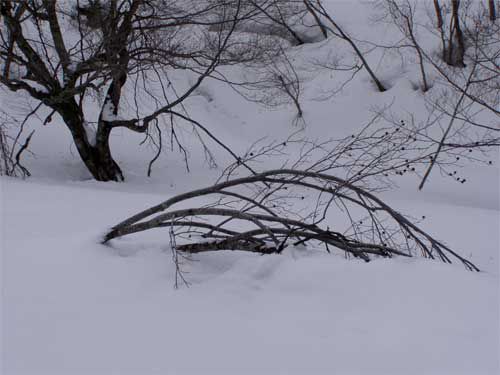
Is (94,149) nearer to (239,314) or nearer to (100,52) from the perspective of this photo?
(100,52)

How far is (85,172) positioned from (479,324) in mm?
8914

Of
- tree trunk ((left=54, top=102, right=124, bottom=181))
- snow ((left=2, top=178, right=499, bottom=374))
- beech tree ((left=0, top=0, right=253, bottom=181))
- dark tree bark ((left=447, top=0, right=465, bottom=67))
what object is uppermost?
dark tree bark ((left=447, top=0, right=465, bottom=67))

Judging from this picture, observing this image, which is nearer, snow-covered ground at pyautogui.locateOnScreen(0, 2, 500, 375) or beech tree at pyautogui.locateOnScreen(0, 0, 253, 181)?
snow-covered ground at pyautogui.locateOnScreen(0, 2, 500, 375)

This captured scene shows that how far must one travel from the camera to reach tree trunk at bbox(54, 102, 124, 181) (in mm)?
9077

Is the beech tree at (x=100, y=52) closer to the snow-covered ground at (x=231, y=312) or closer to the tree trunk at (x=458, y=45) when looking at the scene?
the snow-covered ground at (x=231, y=312)

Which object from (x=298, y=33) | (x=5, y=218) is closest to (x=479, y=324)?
(x=5, y=218)

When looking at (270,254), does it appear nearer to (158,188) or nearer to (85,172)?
(158,188)

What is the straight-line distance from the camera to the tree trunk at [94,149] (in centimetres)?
908

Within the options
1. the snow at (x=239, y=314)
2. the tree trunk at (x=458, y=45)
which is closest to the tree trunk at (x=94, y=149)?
the snow at (x=239, y=314)

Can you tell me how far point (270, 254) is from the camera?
3.06 meters

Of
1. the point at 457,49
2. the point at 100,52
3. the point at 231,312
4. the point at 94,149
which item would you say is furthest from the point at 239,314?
the point at 457,49

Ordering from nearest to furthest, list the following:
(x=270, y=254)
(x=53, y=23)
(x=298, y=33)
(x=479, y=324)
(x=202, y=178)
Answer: (x=479, y=324) → (x=270, y=254) → (x=53, y=23) → (x=202, y=178) → (x=298, y=33)

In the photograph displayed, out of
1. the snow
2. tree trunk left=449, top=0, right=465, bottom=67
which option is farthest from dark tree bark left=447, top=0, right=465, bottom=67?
the snow

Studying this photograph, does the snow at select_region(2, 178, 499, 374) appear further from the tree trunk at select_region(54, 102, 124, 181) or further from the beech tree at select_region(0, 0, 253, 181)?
the tree trunk at select_region(54, 102, 124, 181)
